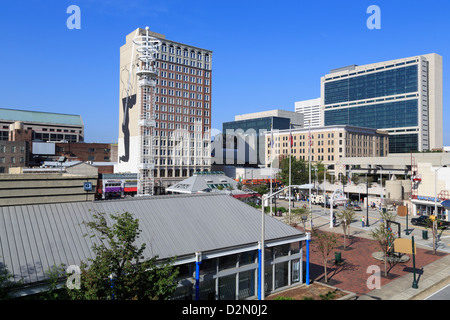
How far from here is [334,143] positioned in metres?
122

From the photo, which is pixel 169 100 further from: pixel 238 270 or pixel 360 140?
pixel 238 270

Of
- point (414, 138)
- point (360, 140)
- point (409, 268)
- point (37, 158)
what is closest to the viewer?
point (409, 268)

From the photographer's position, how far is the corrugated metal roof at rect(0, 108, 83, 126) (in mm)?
133775

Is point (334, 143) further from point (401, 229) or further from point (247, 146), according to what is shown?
point (401, 229)

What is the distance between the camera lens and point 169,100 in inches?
3937

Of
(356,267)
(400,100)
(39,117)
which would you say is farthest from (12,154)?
(400,100)

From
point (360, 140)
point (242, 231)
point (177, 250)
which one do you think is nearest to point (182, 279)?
point (177, 250)

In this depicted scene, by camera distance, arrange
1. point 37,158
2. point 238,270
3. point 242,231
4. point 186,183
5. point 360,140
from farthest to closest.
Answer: point 360,140 → point 37,158 → point 186,183 → point 242,231 → point 238,270

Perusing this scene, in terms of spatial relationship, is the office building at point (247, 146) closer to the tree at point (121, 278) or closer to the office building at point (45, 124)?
the office building at point (45, 124)

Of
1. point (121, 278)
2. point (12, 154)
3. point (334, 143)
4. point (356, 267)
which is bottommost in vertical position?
point (356, 267)

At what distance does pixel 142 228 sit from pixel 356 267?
1939cm

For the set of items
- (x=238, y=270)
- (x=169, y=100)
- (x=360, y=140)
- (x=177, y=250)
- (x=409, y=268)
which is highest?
(x=169, y=100)

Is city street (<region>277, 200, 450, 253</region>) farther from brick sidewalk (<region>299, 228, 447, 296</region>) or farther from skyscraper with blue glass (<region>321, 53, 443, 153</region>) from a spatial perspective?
skyscraper with blue glass (<region>321, 53, 443, 153</region>)
